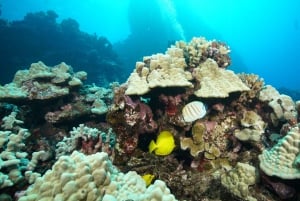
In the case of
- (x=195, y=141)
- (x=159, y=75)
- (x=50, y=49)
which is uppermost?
(x=50, y=49)

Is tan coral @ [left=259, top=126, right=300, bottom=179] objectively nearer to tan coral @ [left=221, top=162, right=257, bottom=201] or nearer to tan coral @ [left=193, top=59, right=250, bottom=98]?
tan coral @ [left=221, top=162, right=257, bottom=201]

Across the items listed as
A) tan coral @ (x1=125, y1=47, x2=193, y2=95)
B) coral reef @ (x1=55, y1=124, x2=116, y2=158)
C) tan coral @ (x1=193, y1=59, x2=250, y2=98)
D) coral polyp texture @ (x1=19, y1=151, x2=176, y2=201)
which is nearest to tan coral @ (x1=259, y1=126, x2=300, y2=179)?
tan coral @ (x1=193, y1=59, x2=250, y2=98)

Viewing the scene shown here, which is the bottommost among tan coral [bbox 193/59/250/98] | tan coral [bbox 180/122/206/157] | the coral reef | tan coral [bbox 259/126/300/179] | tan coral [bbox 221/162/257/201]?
tan coral [bbox 221/162/257/201]

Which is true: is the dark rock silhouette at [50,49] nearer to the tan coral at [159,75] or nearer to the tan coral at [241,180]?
the tan coral at [159,75]

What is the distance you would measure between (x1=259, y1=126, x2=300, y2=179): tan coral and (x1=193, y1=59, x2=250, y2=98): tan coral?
1311 mm

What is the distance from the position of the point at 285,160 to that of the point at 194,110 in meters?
1.37

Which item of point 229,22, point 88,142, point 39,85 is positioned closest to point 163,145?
point 88,142

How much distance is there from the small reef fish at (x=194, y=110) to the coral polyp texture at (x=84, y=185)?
1478 millimetres

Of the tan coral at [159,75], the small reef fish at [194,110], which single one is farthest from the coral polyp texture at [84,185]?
the tan coral at [159,75]

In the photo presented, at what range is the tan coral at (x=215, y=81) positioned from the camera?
14.3ft

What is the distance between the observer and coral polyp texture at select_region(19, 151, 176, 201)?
236 centimetres

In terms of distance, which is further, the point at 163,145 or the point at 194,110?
the point at 194,110

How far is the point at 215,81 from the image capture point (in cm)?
454

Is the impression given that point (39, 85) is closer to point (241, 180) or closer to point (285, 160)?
point (241, 180)
